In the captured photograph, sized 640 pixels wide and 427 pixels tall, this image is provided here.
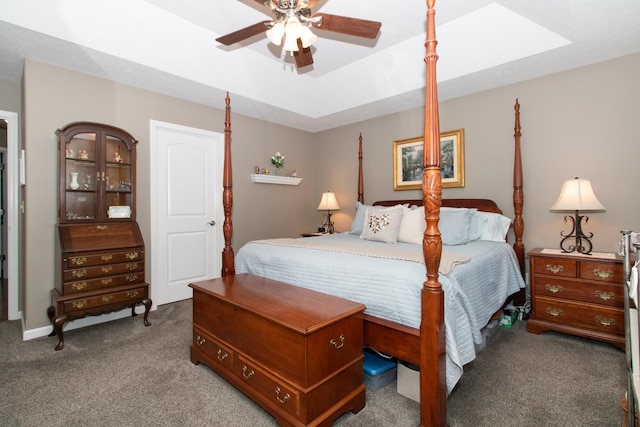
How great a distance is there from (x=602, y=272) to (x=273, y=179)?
12.5 feet

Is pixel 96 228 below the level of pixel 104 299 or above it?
above

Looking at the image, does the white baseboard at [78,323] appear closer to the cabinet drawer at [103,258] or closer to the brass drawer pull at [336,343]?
the cabinet drawer at [103,258]

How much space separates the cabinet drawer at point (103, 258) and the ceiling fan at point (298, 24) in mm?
2117

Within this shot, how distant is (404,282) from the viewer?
177 centimetres

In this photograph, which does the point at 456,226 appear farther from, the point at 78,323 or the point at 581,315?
the point at 78,323

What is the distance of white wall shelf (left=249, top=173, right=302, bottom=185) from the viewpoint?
4.59 m

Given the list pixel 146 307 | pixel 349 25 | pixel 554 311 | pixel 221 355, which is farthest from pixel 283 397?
pixel 554 311

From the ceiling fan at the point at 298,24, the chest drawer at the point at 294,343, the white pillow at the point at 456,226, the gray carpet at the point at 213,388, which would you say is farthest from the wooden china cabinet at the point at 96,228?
the white pillow at the point at 456,226

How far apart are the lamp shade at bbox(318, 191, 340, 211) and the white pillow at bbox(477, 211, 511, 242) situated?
214 cm

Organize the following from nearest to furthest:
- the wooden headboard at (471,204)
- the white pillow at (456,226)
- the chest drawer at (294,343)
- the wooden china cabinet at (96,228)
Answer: the chest drawer at (294,343) → the wooden china cabinet at (96,228) → the white pillow at (456,226) → the wooden headboard at (471,204)

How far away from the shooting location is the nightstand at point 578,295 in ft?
8.15

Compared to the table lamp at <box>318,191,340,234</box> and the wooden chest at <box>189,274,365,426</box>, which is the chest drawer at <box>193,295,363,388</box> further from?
the table lamp at <box>318,191,340,234</box>

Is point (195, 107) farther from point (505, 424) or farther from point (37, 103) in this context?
point (505, 424)

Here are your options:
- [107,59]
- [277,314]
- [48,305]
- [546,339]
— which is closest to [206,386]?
[277,314]
